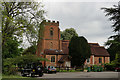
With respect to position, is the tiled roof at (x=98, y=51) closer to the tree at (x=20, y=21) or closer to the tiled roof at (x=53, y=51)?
the tiled roof at (x=53, y=51)

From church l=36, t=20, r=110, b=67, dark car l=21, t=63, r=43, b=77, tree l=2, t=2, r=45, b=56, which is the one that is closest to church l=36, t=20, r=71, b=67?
church l=36, t=20, r=110, b=67

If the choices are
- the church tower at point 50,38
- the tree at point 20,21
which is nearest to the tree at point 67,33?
the church tower at point 50,38

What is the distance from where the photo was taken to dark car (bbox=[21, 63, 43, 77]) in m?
21.7

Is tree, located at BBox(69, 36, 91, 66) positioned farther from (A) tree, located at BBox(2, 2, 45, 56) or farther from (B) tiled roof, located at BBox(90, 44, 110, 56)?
(A) tree, located at BBox(2, 2, 45, 56)

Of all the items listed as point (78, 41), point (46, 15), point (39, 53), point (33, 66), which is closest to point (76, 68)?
point (78, 41)

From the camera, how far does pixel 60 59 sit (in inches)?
1660

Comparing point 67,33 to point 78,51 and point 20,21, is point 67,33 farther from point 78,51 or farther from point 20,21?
point 20,21

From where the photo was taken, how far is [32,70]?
2175 cm

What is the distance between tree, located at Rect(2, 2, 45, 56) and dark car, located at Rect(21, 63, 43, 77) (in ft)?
19.7

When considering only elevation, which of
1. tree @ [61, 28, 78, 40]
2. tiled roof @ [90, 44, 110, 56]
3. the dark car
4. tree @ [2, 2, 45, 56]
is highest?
tree @ [61, 28, 78, 40]

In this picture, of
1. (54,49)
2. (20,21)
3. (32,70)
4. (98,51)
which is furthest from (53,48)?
(20,21)

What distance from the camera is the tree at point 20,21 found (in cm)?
1521

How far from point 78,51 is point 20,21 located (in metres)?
23.8

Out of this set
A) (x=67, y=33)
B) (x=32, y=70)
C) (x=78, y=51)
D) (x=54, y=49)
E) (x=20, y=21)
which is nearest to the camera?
(x=20, y=21)
